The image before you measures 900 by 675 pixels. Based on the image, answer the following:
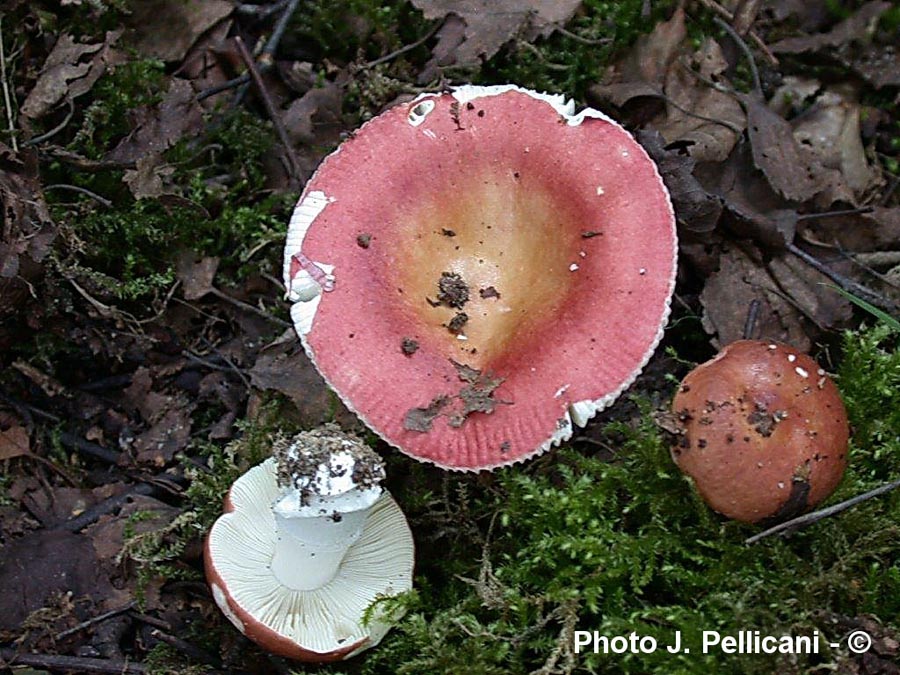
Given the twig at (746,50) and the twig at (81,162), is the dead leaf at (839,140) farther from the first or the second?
the twig at (81,162)

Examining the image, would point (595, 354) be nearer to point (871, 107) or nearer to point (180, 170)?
point (180, 170)

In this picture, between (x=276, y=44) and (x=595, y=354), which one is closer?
(x=595, y=354)

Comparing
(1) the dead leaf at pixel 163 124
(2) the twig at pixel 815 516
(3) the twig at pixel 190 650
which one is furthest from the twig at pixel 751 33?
(3) the twig at pixel 190 650

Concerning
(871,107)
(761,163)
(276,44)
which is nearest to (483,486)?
(761,163)

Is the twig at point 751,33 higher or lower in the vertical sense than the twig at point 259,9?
higher

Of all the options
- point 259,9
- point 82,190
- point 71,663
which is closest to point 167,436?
point 71,663

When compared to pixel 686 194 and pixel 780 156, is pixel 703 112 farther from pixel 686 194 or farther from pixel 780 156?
pixel 686 194

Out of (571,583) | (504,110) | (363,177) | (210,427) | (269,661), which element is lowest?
(269,661)

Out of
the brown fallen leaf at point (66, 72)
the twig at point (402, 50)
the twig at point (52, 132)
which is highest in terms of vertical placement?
the twig at point (402, 50)
